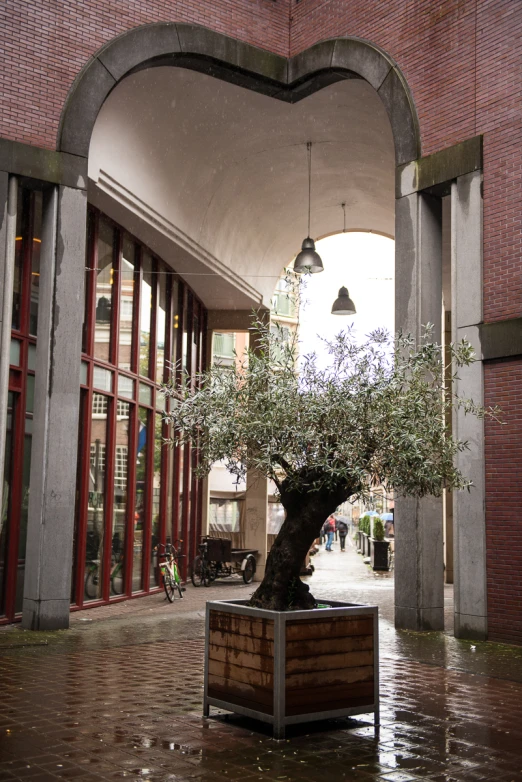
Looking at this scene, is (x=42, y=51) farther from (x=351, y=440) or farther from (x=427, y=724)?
(x=427, y=724)

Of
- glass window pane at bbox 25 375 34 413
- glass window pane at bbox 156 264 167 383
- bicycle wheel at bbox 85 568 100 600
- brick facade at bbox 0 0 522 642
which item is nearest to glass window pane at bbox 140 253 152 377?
glass window pane at bbox 156 264 167 383

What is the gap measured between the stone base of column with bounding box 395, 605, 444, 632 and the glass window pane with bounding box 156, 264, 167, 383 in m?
7.86

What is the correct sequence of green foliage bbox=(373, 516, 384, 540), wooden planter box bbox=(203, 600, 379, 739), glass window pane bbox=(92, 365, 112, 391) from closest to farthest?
wooden planter box bbox=(203, 600, 379, 739) → glass window pane bbox=(92, 365, 112, 391) → green foliage bbox=(373, 516, 384, 540)

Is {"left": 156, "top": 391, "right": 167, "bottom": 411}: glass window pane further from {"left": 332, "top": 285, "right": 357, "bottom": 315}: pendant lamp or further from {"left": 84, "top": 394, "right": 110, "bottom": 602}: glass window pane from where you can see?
{"left": 332, "top": 285, "right": 357, "bottom": 315}: pendant lamp

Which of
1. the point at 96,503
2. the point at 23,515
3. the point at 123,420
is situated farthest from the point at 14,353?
the point at 123,420

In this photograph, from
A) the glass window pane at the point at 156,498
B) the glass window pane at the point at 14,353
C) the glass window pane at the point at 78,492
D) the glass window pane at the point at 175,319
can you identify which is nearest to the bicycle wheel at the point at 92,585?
the glass window pane at the point at 78,492

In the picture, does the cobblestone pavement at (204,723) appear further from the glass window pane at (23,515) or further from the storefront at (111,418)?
the storefront at (111,418)

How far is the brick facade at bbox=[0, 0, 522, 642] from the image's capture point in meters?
11.6

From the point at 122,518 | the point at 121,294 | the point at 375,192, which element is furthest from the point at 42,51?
the point at 375,192

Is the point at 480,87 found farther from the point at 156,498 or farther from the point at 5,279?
the point at 156,498

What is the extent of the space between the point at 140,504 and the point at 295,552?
10.9 metres

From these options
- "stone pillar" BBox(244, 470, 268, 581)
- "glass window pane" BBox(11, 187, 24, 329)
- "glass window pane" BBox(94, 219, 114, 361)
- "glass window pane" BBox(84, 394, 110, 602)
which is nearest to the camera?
"glass window pane" BBox(11, 187, 24, 329)

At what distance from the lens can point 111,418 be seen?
619 inches

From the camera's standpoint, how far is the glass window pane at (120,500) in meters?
15.9
